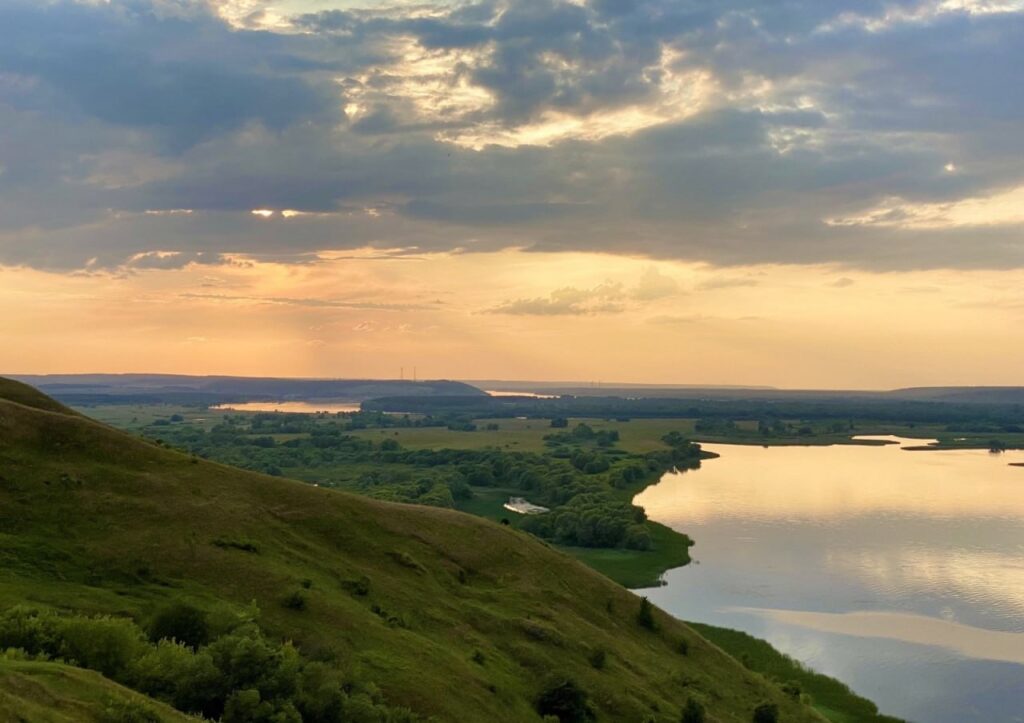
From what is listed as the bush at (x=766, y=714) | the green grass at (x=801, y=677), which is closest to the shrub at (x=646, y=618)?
the bush at (x=766, y=714)

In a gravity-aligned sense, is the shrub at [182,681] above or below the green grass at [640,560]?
above

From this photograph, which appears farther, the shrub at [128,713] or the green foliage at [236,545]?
the green foliage at [236,545]

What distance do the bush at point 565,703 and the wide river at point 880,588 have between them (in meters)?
36.8

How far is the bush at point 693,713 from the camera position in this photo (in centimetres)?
5128

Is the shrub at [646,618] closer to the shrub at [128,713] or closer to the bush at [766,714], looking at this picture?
the bush at [766,714]

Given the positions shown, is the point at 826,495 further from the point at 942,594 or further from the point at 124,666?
the point at 124,666

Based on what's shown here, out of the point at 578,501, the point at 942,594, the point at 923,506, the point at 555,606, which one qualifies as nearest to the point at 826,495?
the point at 923,506

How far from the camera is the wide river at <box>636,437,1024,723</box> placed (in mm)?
75938

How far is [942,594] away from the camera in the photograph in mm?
100438

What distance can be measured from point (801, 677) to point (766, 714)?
20.9 meters

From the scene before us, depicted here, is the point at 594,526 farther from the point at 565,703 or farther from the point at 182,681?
the point at 182,681

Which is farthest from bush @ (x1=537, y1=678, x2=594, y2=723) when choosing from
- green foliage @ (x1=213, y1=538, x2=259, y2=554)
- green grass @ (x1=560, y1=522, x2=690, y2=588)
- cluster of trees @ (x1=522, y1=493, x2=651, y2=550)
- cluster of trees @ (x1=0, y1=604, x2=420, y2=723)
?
cluster of trees @ (x1=522, y1=493, x2=651, y2=550)

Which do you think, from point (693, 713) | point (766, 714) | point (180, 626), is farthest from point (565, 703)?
point (180, 626)

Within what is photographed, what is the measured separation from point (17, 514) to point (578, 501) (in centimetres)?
11676
